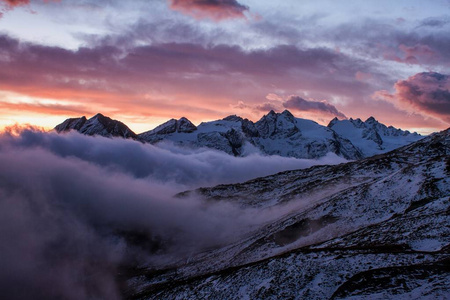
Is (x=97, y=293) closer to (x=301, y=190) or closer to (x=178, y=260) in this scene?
(x=178, y=260)

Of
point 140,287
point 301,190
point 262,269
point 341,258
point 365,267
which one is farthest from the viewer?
point 301,190

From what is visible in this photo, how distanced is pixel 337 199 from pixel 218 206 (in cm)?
9442

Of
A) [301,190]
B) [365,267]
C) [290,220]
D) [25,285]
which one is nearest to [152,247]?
[25,285]

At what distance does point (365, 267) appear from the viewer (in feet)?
138

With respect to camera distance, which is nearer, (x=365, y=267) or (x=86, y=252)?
(x=365, y=267)

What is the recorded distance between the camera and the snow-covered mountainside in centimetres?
3803

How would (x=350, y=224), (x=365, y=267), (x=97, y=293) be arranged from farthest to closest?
1. (x=97, y=293)
2. (x=350, y=224)
3. (x=365, y=267)

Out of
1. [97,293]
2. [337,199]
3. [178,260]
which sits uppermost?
[337,199]

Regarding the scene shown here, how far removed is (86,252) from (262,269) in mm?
164488

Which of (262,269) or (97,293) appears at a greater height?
(262,269)

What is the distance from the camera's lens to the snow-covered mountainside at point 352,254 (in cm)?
3803

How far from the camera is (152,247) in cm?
16575

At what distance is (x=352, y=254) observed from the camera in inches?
1821

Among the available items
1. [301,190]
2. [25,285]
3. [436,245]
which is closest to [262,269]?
[436,245]
